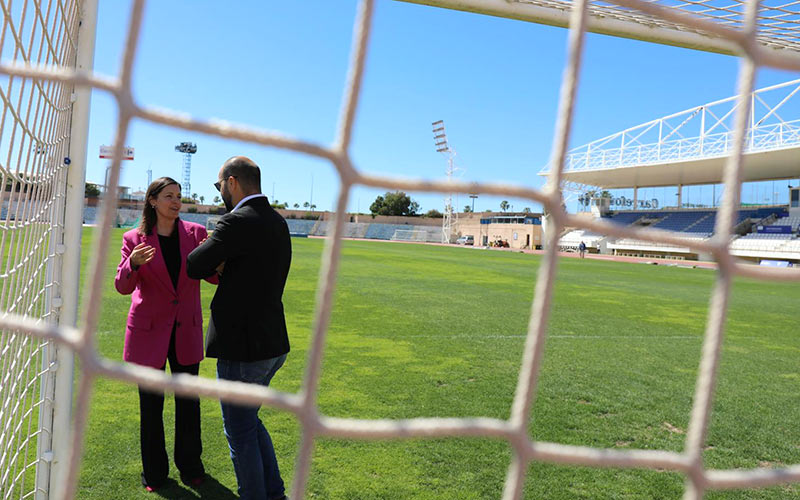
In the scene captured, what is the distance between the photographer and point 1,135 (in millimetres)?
1571

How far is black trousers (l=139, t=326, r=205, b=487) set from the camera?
2465 millimetres

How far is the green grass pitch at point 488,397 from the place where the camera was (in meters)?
2.69

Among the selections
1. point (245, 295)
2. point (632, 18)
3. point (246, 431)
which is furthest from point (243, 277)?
point (632, 18)

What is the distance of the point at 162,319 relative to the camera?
243 centimetres

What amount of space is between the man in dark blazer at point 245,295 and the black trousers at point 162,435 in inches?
19.4

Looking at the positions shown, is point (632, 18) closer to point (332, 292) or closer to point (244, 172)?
point (244, 172)

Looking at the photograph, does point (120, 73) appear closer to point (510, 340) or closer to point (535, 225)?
point (510, 340)

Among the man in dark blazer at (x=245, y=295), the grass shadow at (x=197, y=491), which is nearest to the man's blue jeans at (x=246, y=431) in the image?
the man in dark blazer at (x=245, y=295)

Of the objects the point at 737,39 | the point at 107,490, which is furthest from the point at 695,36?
the point at 107,490

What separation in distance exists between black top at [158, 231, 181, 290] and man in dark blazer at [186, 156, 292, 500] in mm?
449

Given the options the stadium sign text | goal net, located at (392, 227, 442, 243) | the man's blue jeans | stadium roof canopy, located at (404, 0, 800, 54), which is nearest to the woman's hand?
the man's blue jeans

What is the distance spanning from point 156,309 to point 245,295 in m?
0.62

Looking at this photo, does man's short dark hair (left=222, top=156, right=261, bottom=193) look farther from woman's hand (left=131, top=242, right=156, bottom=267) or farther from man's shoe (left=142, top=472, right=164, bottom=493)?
man's shoe (left=142, top=472, right=164, bottom=493)

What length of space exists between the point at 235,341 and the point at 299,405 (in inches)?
44.8
